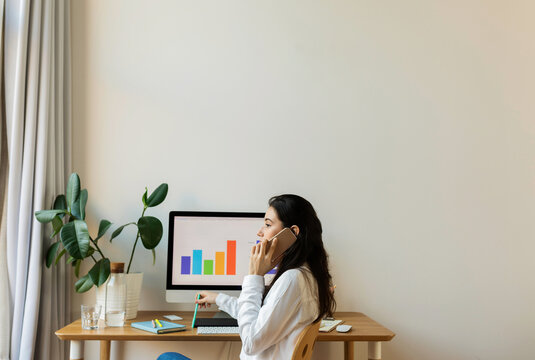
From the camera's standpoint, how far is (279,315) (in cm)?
157

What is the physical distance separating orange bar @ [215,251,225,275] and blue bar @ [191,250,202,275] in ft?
0.25

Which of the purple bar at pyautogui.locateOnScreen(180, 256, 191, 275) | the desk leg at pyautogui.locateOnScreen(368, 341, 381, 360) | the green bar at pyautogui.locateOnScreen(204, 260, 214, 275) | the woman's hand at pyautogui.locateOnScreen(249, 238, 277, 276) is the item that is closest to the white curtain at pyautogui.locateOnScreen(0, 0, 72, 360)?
the purple bar at pyautogui.locateOnScreen(180, 256, 191, 275)

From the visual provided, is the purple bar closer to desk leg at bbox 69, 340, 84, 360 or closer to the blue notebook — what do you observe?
the blue notebook

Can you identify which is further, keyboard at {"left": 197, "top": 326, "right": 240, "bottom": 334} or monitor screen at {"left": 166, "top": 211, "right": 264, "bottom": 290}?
monitor screen at {"left": 166, "top": 211, "right": 264, "bottom": 290}

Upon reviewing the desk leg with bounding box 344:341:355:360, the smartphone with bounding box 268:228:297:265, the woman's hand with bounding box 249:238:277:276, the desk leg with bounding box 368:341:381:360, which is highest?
the smartphone with bounding box 268:228:297:265

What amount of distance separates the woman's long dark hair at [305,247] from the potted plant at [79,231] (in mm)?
871

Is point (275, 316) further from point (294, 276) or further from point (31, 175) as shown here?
point (31, 175)

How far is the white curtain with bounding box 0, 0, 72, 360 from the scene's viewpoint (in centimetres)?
230

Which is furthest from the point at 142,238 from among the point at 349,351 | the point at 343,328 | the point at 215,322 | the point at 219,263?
the point at 349,351

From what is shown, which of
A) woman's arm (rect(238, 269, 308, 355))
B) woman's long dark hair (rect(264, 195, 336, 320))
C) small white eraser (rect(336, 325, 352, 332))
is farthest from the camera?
small white eraser (rect(336, 325, 352, 332))

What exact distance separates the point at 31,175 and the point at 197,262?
86 centimetres

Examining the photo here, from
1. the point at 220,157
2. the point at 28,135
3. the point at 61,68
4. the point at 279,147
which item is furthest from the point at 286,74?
the point at 28,135

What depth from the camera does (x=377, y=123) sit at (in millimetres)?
2852

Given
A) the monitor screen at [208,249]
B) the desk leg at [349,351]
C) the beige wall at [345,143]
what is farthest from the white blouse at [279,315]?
the beige wall at [345,143]
